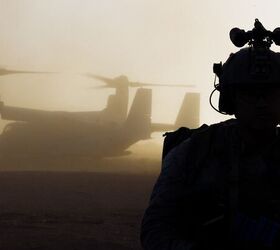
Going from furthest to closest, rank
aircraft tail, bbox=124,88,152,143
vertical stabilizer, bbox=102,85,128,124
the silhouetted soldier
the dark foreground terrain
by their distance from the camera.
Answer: vertical stabilizer, bbox=102,85,128,124 → aircraft tail, bbox=124,88,152,143 → the dark foreground terrain → the silhouetted soldier

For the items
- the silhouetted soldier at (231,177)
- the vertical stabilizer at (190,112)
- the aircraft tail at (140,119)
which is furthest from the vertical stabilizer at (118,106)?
the silhouetted soldier at (231,177)

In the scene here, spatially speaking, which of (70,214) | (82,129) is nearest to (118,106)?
(82,129)

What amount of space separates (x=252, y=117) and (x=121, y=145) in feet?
91.4

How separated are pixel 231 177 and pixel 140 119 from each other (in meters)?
29.7

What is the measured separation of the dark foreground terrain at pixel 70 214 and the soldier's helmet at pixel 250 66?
4757 mm

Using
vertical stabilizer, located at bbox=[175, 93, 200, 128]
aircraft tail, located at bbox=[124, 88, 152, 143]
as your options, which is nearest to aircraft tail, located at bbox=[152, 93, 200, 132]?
vertical stabilizer, located at bbox=[175, 93, 200, 128]

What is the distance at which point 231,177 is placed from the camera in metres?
1.82

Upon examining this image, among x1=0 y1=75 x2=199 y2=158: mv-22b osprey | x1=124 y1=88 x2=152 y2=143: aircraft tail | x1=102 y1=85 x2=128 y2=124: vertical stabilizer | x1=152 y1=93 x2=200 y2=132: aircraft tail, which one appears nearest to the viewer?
x1=0 y1=75 x2=199 y2=158: mv-22b osprey

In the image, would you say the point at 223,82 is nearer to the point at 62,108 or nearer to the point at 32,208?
the point at 32,208

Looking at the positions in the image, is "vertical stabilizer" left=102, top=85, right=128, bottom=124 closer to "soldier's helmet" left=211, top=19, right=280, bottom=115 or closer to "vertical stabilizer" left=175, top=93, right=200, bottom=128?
"vertical stabilizer" left=175, top=93, right=200, bottom=128

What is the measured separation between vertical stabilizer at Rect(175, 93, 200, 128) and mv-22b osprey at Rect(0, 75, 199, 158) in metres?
2.95

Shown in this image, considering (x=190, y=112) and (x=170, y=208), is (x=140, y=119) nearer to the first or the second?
(x=190, y=112)

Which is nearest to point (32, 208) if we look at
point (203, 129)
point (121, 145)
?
point (203, 129)

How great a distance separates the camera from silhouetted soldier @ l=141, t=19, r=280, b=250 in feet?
5.84
